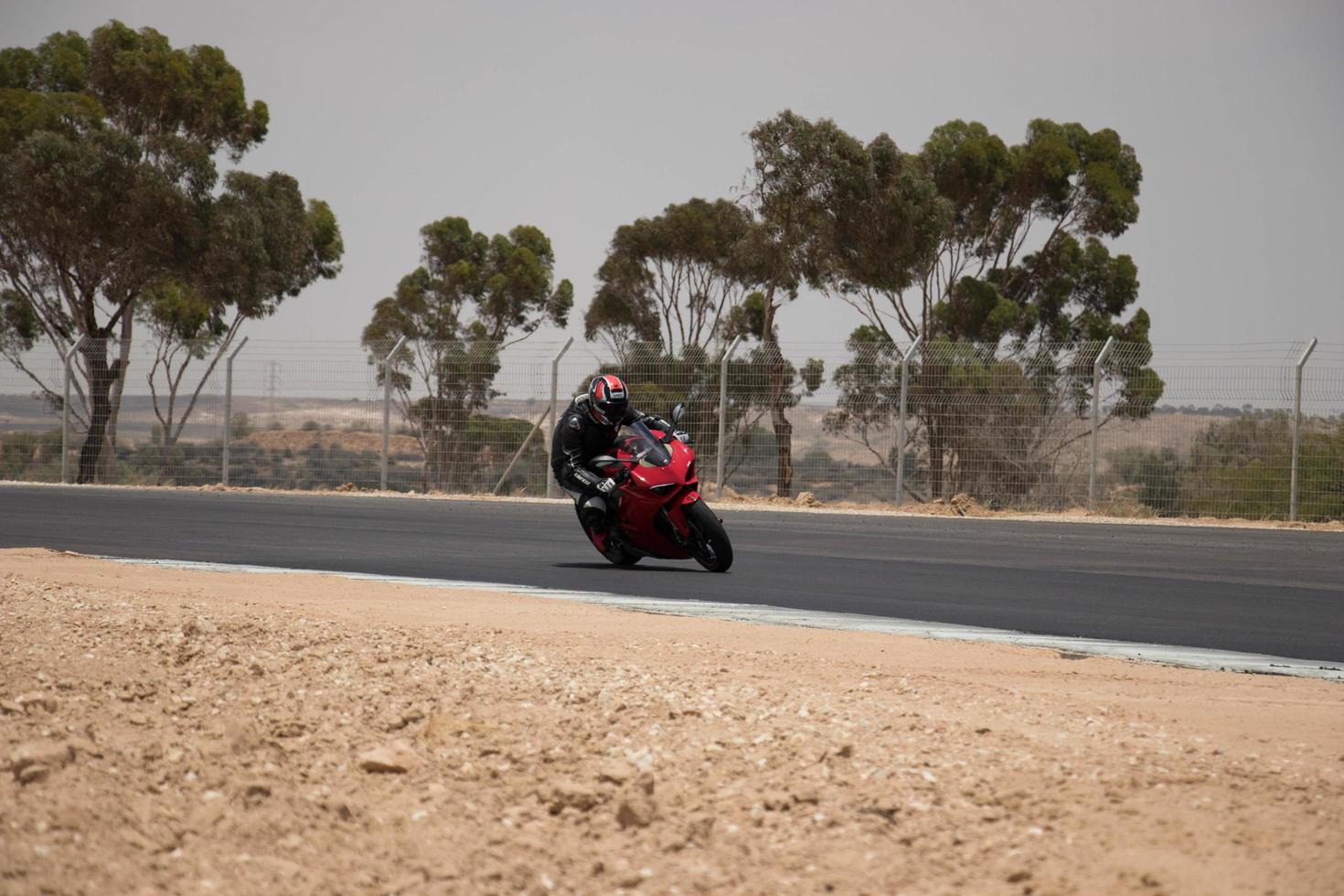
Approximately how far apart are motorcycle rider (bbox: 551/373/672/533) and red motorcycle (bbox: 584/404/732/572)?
0.08 m

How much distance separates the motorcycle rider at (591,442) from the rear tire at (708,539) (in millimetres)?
668

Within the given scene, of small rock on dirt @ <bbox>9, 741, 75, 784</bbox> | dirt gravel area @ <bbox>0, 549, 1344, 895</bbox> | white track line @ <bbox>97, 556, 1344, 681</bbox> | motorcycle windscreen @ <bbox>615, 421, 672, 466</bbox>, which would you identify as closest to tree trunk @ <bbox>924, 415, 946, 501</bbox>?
motorcycle windscreen @ <bbox>615, 421, 672, 466</bbox>

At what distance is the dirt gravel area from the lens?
3428mm

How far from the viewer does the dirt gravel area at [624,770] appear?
343cm

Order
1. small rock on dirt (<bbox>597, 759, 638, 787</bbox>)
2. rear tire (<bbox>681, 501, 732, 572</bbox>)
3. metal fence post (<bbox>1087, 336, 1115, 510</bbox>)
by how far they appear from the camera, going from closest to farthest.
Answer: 1. small rock on dirt (<bbox>597, 759, 638, 787</bbox>)
2. rear tire (<bbox>681, 501, 732, 572</bbox>)
3. metal fence post (<bbox>1087, 336, 1115, 510</bbox>)

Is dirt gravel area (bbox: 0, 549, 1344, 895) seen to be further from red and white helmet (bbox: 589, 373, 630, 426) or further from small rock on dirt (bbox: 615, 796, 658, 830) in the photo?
red and white helmet (bbox: 589, 373, 630, 426)

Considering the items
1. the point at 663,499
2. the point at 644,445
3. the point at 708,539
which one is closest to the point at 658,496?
the point at 663,499

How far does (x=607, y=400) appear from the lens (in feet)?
37.2


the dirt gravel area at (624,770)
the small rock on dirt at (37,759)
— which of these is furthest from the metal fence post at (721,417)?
the small rock on dirt at (37,759)

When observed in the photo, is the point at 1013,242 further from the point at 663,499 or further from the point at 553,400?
the point at 663,499

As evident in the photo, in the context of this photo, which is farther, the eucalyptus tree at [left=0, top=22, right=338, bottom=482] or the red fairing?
the eucalyptus tree at [left=0, top=22, right=338, bottom=482]

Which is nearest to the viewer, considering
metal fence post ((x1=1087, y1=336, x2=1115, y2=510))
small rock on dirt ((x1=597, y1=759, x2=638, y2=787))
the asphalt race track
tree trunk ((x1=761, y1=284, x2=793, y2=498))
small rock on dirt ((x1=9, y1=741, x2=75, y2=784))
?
small rock on dirt ((x1=9, y1=741, x2=75, y2=784))

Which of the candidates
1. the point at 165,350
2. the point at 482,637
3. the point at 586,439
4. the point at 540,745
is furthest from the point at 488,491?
the point at 540,745

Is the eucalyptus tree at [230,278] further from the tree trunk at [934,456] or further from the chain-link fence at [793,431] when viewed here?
the tree trunk at [934,456]
